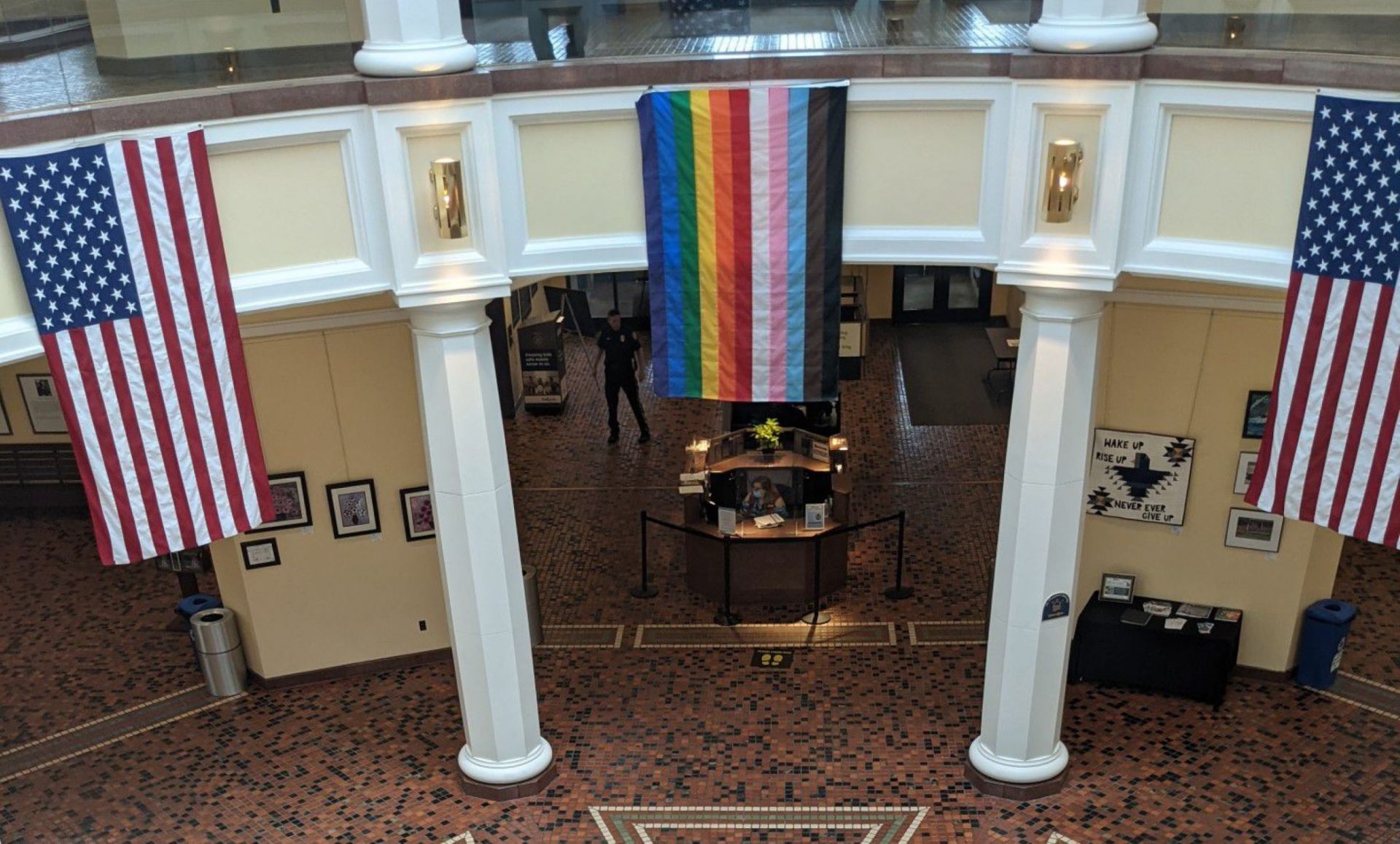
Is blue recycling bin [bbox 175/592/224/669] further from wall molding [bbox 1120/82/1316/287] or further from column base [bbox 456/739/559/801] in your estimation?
wall molding [bbox 1120/82/1316/287]

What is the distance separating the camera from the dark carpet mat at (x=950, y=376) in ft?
62.6

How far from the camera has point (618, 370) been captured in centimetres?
1786

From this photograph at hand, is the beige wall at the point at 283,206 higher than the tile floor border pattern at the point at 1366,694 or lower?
higher

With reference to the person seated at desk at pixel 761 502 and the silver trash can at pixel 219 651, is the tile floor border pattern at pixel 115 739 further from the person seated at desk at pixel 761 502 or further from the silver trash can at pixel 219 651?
the person seated at desk at pixel 761 502

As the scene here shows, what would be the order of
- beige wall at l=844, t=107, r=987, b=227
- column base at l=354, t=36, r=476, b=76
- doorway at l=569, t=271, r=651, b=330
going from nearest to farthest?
column base at l=354, t=36, r=476, b=76, beige wall at l=844, t=107, r=987, b=227, doorway at l=569, t=271, r=651, b=330

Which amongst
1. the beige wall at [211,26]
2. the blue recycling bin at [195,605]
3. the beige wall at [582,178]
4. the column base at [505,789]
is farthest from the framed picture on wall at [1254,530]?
the blue recycling bin at [195,605]

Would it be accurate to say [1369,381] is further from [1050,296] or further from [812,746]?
[812,746]

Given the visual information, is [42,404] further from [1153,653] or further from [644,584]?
[1153,653]

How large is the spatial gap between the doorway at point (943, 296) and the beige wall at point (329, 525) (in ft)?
42.5

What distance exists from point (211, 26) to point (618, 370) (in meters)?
9.52

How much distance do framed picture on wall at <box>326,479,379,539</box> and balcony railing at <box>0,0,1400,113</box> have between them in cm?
458

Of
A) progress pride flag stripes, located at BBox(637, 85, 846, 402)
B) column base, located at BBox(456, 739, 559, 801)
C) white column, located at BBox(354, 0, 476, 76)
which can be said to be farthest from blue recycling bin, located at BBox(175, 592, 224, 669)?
white column, located at BBox(354, 0, 476, 76)

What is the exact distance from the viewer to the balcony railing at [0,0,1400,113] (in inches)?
328

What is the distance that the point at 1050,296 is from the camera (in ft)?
30.1
